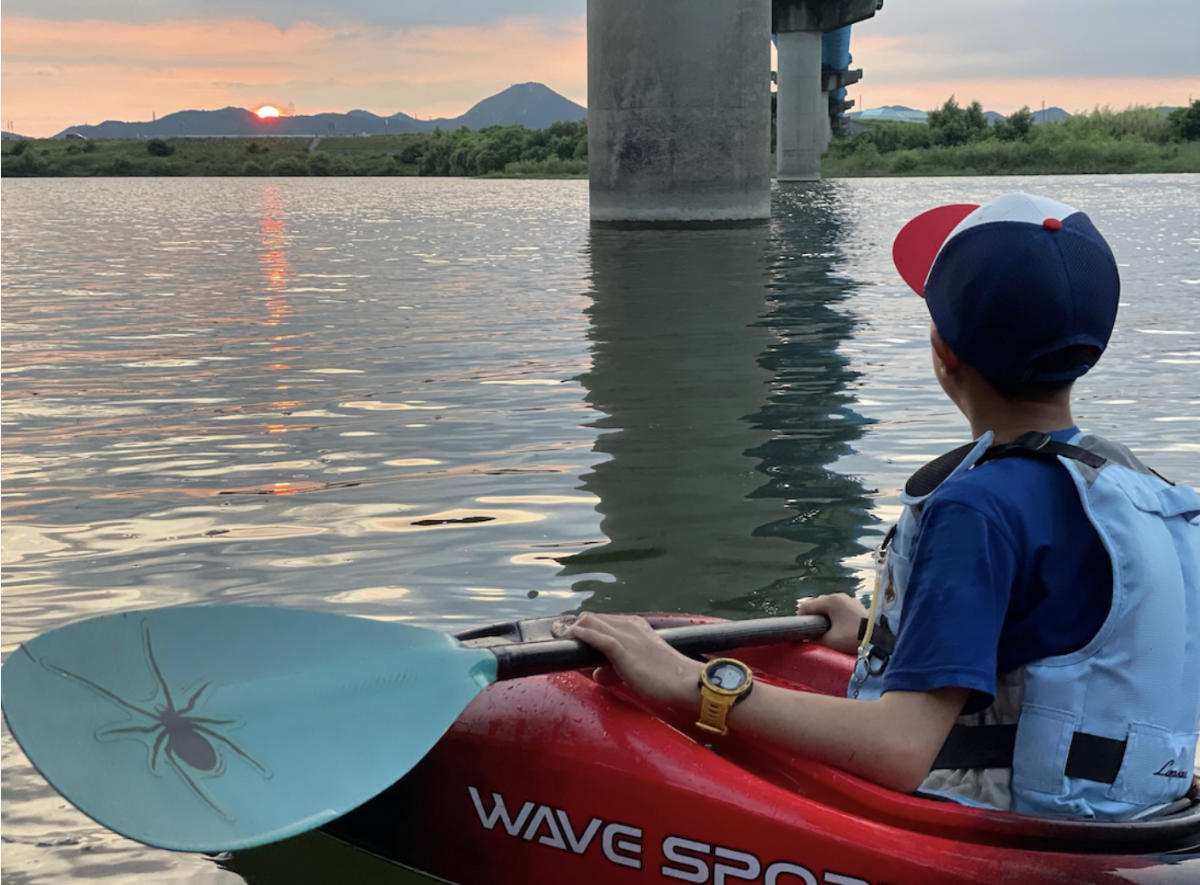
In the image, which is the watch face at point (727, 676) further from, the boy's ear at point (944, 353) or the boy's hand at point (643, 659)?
the boy's ear at point (944, 353)

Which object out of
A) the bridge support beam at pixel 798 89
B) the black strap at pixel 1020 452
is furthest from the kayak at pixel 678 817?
the bridge support beam at pixel 798 89

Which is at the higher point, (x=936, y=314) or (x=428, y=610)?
(x=936, y=314)

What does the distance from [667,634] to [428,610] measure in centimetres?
186

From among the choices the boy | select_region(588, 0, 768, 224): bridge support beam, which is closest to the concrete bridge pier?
select_region(588, 0, 768, 224): bridge support beam

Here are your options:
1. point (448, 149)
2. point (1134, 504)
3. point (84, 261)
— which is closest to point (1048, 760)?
point (1134, 504)

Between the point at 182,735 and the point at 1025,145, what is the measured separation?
223ft

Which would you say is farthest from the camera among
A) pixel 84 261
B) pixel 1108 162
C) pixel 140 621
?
pixel 1108 162

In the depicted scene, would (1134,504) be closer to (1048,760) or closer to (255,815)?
(1048,760)

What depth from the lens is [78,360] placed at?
9.53m

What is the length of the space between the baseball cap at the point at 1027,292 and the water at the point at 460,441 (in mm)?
1719

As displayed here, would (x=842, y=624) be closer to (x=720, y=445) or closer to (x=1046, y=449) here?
(x=1046, y=449)

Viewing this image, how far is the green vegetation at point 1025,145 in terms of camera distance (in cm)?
6488

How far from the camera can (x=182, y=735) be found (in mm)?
2432

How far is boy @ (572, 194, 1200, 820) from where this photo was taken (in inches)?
77.7
